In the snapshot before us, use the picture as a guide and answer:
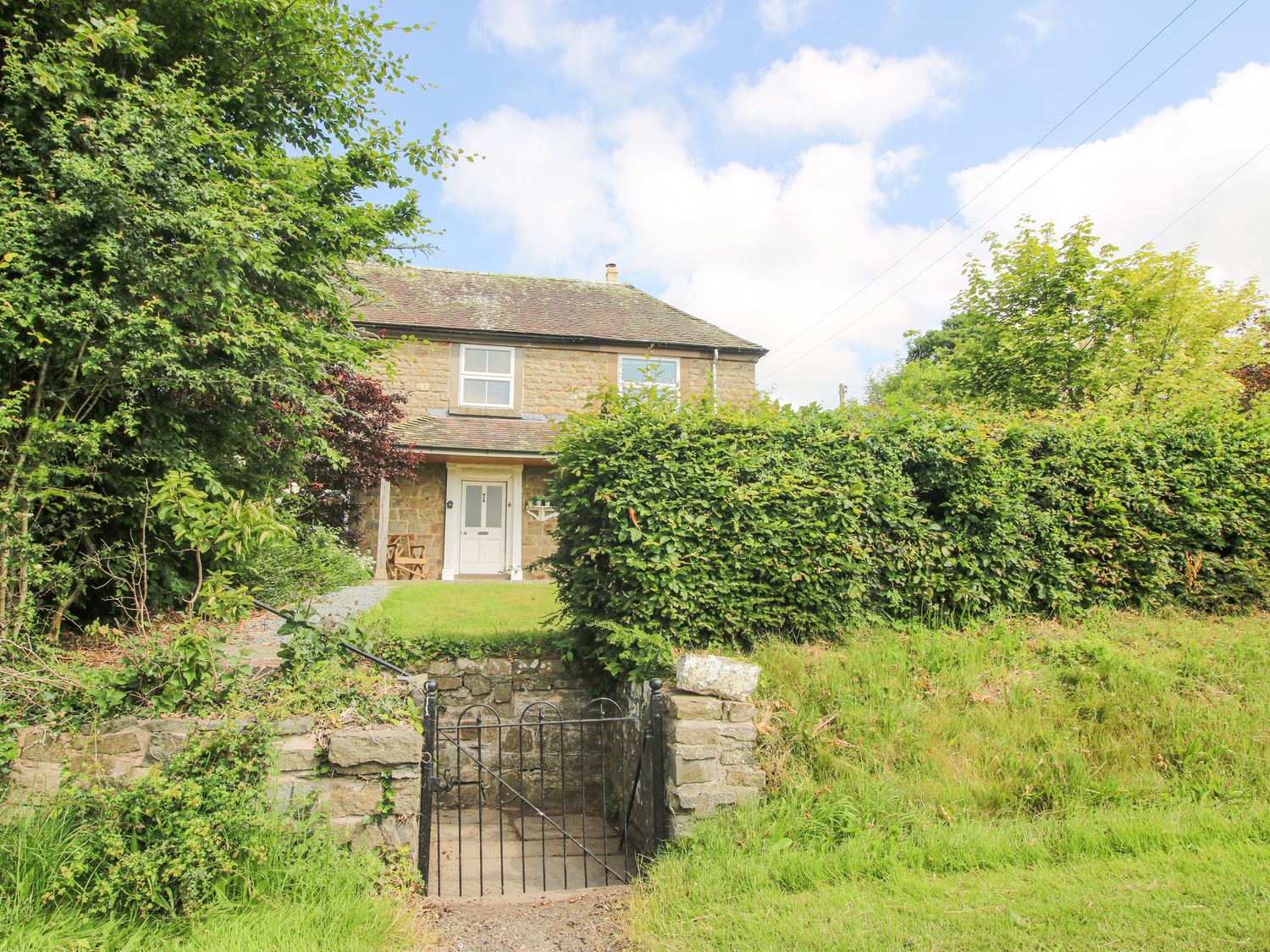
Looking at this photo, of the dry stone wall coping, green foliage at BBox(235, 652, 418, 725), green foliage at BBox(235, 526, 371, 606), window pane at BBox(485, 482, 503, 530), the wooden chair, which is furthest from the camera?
window pane at BBox(485, 482, 503, 530)

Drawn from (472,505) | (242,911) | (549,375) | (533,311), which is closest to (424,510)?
(472,505)

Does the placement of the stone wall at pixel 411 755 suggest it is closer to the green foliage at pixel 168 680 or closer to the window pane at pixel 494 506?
the green foliage at pixel 168 680

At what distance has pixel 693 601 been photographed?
5516mm

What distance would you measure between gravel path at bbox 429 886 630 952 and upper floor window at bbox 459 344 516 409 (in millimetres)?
12259

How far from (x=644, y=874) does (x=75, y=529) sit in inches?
186

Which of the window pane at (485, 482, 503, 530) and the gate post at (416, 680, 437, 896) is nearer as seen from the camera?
the gate post at (416, 680, 437, 896)

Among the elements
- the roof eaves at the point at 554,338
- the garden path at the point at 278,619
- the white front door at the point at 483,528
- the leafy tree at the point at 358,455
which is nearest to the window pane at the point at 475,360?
the roof eaves at the point at 554,338

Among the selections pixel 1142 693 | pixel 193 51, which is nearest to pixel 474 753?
pixel 1142 693

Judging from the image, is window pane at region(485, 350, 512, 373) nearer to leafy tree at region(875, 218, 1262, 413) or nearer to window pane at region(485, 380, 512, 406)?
window pane at region(485, 380, 512, 406)

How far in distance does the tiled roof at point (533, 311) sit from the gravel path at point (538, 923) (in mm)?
12620

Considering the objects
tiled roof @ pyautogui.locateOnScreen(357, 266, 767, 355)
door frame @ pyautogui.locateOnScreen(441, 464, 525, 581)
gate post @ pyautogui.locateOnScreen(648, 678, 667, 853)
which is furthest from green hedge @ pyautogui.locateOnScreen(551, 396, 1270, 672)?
tiled roof @ pyautogui.locateOnScreen(357, 266, 767, 355)

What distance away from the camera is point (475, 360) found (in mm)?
15672

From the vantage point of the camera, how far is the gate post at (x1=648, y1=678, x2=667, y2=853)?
4.79 metres

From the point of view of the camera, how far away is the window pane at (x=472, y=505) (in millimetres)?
15148
